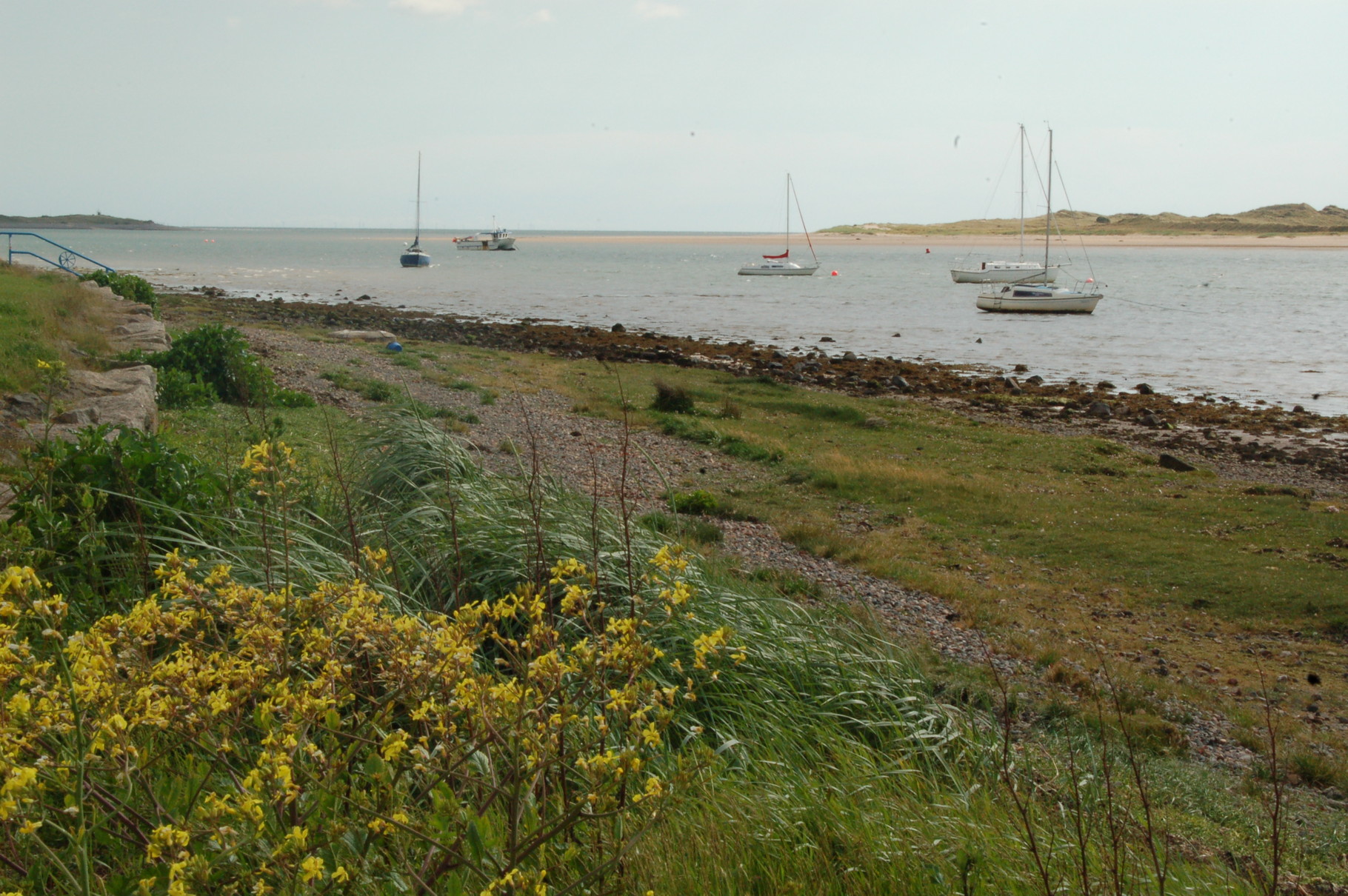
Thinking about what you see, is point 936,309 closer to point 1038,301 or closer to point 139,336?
point 1038,301

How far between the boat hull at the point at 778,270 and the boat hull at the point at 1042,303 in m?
35.8

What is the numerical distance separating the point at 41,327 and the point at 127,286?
963cm

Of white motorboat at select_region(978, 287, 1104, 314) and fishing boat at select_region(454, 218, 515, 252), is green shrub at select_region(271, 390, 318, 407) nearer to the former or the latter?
white motorboat at select_region(978, 287, 1104, 314)

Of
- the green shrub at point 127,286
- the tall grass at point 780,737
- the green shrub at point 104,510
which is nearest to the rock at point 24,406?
the green shrub at point 104,510

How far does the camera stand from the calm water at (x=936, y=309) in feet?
94.9

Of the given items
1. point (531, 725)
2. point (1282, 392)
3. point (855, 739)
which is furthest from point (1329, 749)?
point (1282, 392)

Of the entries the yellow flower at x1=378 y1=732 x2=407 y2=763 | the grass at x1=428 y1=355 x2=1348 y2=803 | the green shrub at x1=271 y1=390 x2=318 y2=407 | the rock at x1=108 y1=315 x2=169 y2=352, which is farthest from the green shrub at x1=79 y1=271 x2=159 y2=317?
the yellow flower at x1=378 y1=732 x2=407 y2=763

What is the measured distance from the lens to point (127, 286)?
759 inches

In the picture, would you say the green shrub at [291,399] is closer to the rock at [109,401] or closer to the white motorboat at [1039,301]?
the rock at [109,401]

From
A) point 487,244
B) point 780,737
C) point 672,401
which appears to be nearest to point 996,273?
point 672,401

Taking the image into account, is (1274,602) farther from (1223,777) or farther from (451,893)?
(451,893)

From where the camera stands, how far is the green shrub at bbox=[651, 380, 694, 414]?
17.5 meters

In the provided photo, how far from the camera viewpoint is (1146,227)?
175 metres

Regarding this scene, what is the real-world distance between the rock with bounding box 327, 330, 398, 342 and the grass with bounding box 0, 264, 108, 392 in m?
10.3
